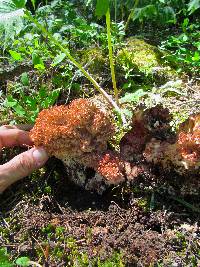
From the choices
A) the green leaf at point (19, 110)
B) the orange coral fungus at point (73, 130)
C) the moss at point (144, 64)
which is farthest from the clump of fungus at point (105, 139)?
the moss at point (144, 64)

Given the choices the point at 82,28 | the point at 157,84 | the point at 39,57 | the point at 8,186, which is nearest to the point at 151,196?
the point at 8,186

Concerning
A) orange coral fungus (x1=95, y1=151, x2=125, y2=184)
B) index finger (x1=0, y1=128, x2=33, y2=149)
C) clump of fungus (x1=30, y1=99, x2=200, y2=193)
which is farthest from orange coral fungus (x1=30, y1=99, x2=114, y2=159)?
index finger (x1=0, y1=128, x2=33, y2=149)

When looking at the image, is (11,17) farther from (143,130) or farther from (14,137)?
(143,130)

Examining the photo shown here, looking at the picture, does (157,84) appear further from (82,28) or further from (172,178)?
(172,178)

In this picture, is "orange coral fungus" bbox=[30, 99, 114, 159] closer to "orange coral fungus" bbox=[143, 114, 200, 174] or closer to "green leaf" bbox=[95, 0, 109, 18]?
"orange coral fungus" bbox=[143, 114, 200, 174]

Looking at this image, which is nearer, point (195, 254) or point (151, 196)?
point (195, 254)

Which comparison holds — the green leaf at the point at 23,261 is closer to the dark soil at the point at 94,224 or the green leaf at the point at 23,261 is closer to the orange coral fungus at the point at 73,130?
the dark soil at the point at 94,224
